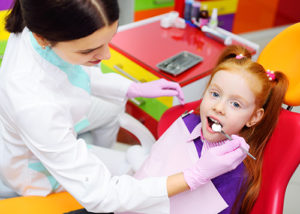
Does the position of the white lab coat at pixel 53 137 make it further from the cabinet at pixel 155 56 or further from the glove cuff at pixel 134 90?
the cabinet at pixel 155 56

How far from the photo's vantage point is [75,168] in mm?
917

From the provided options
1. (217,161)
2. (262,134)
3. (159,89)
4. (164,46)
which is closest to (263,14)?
(164,46)

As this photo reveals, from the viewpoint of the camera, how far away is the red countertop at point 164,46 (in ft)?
5.08

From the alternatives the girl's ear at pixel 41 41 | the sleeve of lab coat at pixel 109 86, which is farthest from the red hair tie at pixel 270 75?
the girl's ear at pixel 41 41

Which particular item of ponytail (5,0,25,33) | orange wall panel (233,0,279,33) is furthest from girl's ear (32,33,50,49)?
orange wall panel (233,0,279,33)

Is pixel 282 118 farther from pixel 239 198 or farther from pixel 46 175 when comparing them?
pixel 46 175

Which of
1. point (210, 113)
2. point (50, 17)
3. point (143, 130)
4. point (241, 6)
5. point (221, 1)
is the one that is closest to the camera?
point (50, 17)

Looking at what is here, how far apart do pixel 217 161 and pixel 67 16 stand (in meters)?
0.54

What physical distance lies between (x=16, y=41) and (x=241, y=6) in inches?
83.3

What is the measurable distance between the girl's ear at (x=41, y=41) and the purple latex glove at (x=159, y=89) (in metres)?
0.51

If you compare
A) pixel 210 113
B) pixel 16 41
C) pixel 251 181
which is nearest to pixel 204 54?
pixel 210 113

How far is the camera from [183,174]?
3.31 ft

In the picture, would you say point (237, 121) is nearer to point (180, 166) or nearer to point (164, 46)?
point (180, 166)

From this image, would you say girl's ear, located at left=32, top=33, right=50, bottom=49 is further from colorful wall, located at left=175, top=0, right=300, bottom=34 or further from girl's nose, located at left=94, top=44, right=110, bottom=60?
colorful wall, located at left=175, top=0, right=300, bottom=34
